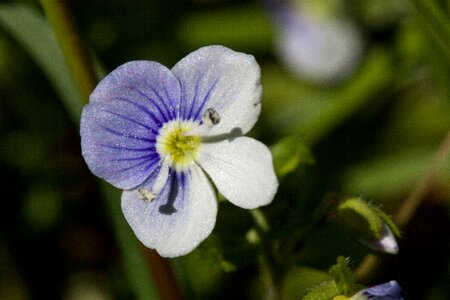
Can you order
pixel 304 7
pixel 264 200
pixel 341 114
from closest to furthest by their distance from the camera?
pixel 264 200, pixel 341 114, pixel 304 7

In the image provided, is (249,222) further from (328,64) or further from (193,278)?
(328,64)

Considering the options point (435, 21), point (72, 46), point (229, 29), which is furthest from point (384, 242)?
point (229, 29)

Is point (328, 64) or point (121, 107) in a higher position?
point (121, 107)

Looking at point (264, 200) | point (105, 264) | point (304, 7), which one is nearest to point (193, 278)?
point (105, 264)

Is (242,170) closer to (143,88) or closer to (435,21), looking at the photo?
(143,88)

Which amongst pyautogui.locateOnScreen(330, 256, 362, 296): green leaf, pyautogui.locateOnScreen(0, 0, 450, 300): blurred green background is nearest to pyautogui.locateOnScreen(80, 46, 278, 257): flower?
pyautogui.locateOnScreen(330, 256, 362, 296): green leaf

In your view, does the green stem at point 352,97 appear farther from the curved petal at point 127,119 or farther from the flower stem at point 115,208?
the curved petal at point 127,119

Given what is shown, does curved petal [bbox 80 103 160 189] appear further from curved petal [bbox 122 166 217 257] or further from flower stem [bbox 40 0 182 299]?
flower stem [bbox 40 0 182 299]
